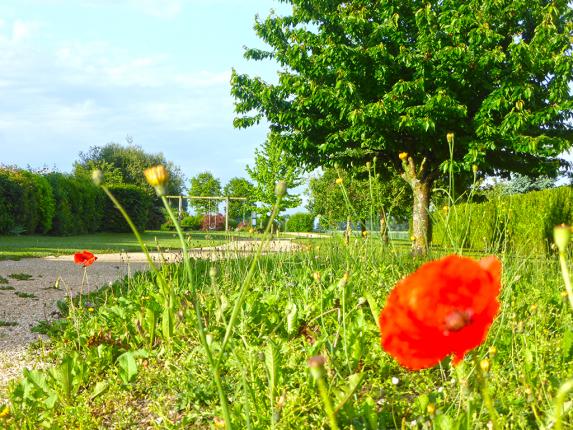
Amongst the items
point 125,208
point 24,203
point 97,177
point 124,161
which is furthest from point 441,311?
point 124,161

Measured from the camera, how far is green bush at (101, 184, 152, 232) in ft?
74.8

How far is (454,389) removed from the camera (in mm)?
2107

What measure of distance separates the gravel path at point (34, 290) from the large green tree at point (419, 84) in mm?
5402

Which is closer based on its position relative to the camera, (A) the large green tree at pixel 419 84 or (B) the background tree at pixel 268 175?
(A) the large green tree at pixel 419 84

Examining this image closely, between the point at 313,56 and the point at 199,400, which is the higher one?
the point at 313,56

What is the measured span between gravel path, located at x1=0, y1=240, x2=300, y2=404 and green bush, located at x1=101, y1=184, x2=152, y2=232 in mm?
12830

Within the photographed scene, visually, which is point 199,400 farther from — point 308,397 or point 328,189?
point 328,189

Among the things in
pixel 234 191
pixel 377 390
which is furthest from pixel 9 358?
pixel 234 191

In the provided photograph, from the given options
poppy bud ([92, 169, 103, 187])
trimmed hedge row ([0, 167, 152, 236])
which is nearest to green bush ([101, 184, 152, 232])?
trimmed hedge row ([0, 167, 152, 236])

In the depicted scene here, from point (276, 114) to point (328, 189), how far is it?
40.5 ft

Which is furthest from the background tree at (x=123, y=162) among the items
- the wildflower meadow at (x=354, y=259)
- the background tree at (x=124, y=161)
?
the wildflower meadow at (x=354, y=259)

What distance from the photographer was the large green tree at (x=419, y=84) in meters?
11.5

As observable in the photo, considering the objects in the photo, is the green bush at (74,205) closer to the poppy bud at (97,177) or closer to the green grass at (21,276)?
the green grass at (21,276)

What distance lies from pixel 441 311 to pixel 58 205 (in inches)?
784
